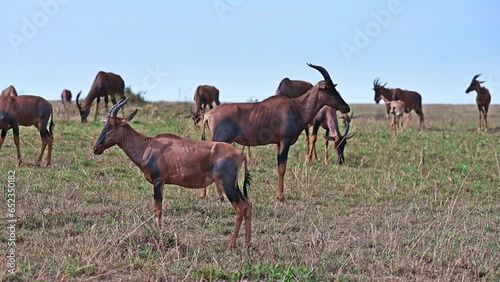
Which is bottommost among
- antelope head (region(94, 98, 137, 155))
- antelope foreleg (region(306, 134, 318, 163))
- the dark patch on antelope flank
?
antelope foreleg (region(306, 134, 318, 163))

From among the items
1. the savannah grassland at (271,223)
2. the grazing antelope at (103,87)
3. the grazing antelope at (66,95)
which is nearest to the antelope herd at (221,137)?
the savannah grassland at (271,223)

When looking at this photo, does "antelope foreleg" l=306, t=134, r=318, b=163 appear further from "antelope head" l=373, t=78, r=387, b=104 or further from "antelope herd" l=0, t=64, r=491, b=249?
"antelope head" l=373, t=78, r=387, b=104

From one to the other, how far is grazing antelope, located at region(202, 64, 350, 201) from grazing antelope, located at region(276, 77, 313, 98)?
6980 millimetres

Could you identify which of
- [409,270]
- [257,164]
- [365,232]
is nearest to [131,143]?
[365,232]

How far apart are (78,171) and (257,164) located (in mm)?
3903

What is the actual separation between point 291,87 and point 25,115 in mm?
8025

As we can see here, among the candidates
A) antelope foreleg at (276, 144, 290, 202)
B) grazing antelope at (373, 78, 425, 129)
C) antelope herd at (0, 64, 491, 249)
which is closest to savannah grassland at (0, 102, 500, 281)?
antelope foreleg at (276, 144, 290, 202)

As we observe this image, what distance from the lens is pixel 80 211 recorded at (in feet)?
30.6

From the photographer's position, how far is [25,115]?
46.0 feet

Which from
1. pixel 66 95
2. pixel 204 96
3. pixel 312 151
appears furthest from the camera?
pixel 66 95

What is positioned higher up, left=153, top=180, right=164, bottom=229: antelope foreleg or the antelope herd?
the antelope herd

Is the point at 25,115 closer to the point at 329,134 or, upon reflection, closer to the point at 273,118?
the point at 273,118

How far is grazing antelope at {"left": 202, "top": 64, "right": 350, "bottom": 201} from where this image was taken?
37.6 feet

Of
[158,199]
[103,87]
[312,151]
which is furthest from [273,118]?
[103,87]
